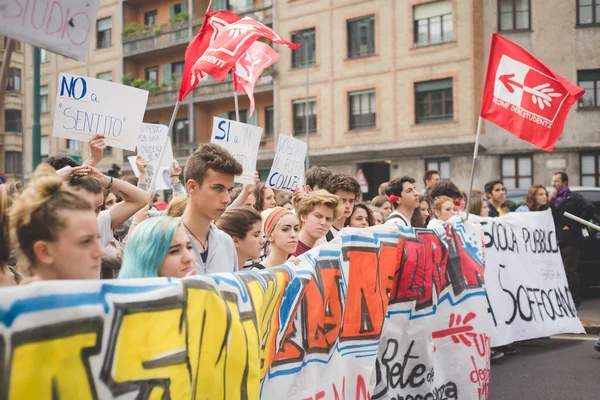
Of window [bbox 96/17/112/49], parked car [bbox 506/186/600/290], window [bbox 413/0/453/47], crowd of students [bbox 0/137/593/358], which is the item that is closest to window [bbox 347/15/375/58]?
window [bbox 413/0/453/47]

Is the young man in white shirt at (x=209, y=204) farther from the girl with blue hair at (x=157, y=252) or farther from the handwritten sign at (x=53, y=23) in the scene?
the handwritten sign at (x=53, y=23)

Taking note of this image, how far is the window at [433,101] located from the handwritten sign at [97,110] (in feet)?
73.2

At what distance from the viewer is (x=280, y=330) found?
3494 mm

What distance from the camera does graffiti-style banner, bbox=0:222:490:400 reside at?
6.73ft

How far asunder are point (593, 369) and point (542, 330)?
39.2 inches

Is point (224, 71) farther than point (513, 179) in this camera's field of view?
No

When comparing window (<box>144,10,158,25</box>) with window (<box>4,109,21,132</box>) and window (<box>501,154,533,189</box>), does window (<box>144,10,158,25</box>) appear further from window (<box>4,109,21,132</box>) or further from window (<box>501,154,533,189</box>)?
window (<box>501,154,533,189</box>)

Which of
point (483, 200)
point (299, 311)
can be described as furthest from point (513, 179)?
point (299, 311)

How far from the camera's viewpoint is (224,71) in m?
6.10

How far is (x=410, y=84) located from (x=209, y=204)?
24.2m

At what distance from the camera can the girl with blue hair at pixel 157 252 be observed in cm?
282

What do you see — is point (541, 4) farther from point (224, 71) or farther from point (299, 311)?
point (299, 311)

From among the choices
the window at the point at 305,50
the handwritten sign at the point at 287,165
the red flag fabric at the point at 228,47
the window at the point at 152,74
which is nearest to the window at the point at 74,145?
the window at the point at 152,74

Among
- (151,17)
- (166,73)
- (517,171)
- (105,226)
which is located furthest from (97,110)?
(151,17)
